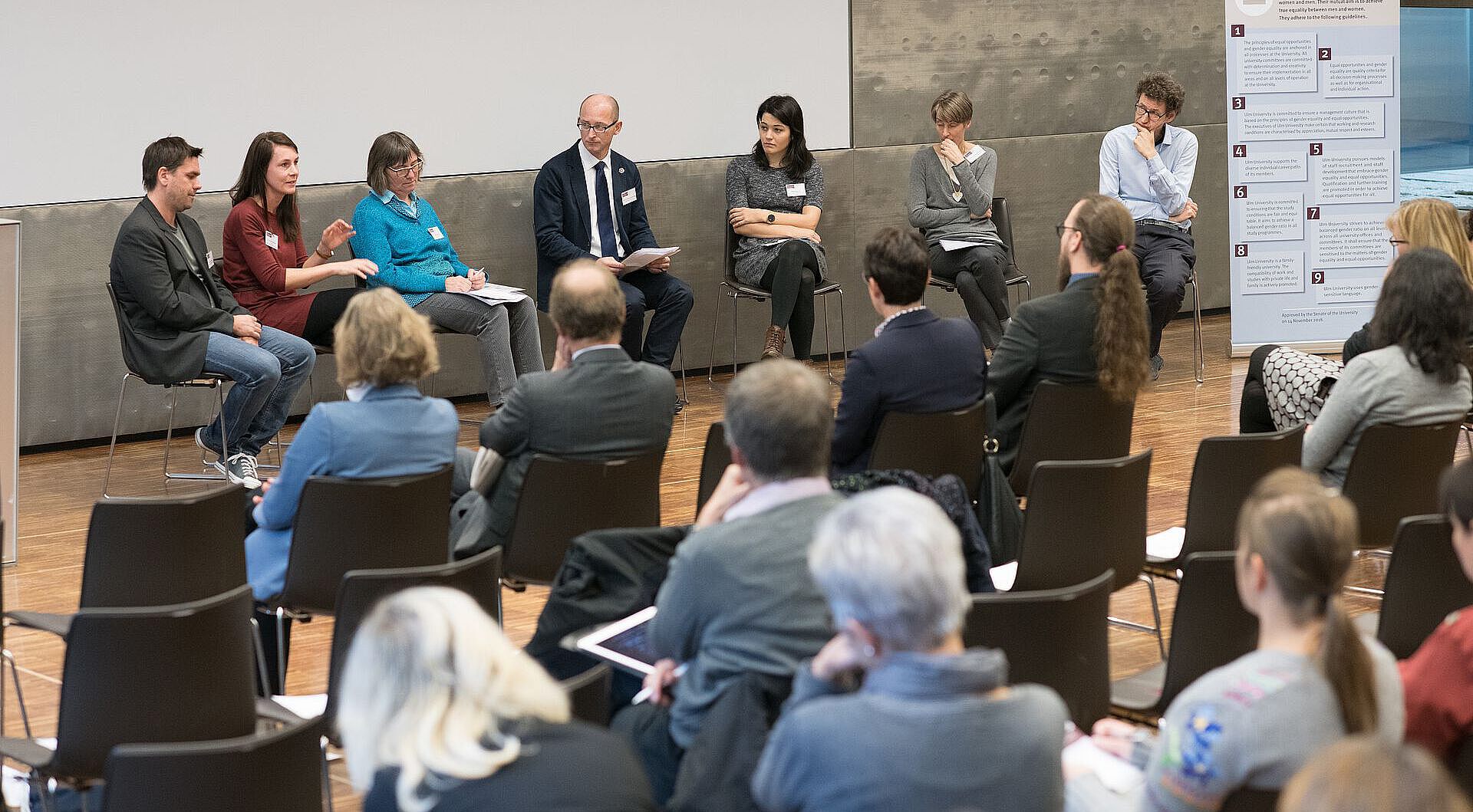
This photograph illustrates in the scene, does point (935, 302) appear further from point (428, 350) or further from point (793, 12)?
point (428, 350)

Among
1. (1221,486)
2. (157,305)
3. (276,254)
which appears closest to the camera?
(1221,486)

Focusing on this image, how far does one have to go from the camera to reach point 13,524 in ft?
19.2

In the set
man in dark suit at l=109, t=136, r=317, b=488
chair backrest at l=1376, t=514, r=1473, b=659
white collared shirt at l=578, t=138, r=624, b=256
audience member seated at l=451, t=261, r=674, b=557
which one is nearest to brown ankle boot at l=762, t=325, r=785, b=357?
white collared shirt at l=578, t=138, r=624, b=256

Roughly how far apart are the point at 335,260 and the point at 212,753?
18.1 feet

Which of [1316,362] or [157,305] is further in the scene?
[157,305]

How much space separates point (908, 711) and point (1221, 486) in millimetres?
2427

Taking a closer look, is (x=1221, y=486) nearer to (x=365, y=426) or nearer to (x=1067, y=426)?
(x=1067, y=426)

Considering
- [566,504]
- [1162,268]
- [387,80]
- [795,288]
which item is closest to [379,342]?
[566,504]

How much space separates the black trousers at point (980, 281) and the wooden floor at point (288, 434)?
2.66 ft

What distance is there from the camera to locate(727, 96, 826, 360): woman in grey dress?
26.2ft

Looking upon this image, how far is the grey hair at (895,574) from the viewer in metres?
1.97

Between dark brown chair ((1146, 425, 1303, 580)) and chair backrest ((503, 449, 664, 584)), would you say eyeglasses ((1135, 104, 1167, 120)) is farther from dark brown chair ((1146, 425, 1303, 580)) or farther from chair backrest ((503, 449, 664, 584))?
chair backrest ((503, 449, 664, 584))

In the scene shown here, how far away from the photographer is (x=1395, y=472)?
4273 mm

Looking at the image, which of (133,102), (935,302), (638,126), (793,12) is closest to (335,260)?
(133,102)
